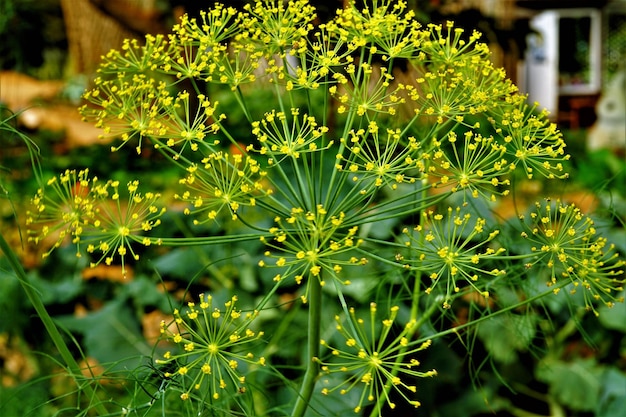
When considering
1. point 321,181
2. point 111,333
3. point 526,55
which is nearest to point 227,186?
point 321,181

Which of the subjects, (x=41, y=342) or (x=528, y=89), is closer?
(x=41, y=342)

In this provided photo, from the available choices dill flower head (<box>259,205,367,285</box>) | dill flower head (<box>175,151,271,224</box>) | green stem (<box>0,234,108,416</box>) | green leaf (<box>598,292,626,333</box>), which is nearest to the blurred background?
green leaf (<box>598,292,626,333</box>)

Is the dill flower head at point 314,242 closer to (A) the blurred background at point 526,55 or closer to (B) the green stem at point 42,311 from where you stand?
(B) the green stem at point 42,311

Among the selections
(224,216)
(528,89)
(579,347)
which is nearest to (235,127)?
(224,216)

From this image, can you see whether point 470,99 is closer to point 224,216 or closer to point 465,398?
point 465,398

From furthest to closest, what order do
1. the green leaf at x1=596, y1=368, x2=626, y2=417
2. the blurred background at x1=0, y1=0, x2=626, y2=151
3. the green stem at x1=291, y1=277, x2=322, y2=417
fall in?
the blurred background at x1=0, y1=0, x2=626, y2=151, the green leaf at x1=596, y1=368, x2=626, y2=417, the green stem at x1=291, y1=277, x2=322, y2=417

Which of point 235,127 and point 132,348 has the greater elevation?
point 235,127

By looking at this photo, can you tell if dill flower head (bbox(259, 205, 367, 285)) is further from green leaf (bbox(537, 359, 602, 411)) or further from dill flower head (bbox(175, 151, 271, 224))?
green leaf (bbox(537, 359, 602, 411))

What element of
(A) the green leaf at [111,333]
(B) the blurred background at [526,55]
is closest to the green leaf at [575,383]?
(A) the green leaf at [111,333]

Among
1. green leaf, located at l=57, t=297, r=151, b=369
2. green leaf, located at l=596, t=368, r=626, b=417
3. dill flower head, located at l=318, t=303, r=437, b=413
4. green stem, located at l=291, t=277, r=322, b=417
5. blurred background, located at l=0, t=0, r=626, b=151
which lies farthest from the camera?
blurred background, located at l=0, t=0, r=626, b=151
